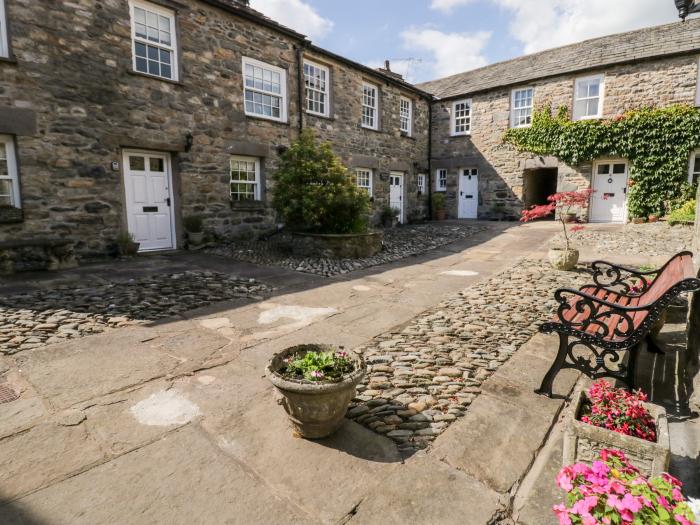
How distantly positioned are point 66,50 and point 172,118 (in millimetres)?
2221

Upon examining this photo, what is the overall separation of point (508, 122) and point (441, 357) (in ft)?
53.5

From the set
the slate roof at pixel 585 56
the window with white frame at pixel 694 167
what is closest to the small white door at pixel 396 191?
the slate roof at pixel 585 56

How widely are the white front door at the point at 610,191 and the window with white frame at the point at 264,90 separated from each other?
11999mm

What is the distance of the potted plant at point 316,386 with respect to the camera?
8.08 feet

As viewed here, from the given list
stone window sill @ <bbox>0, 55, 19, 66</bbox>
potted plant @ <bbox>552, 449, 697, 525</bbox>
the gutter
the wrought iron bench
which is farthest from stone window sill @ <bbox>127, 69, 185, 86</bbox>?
the gutter

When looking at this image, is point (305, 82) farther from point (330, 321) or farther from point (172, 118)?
point (330, 321)

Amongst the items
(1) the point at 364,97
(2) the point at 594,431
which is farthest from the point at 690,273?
(1) the point at 364,97

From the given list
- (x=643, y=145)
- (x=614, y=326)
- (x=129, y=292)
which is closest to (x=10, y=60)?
(x=129, y=292)

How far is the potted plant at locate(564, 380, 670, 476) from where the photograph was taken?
6.55 ft

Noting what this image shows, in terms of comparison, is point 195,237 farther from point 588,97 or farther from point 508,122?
point 588,97

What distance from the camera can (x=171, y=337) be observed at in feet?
14.6

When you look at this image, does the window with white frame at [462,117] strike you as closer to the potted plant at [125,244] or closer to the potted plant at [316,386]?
the potted plant at [125,244]

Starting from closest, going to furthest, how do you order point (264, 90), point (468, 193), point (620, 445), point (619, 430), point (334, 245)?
point (620, 445)
point (619, 430)
point (334, 245)
point (264, 90)
point (468, 193)

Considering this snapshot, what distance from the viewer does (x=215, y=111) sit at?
403 inches
